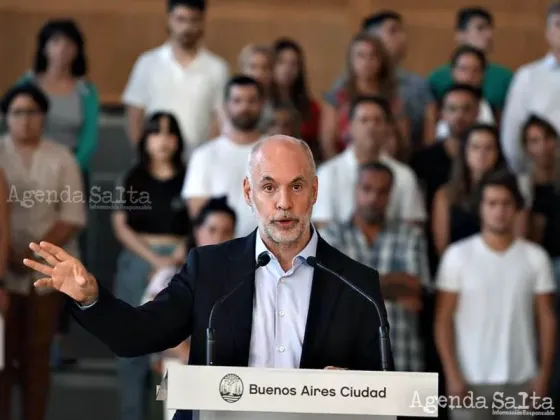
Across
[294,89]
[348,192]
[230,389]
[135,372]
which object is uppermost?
[294,89]

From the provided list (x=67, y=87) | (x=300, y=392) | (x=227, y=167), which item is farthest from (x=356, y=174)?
(x=300, y=392)

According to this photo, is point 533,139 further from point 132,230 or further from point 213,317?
point 213,317

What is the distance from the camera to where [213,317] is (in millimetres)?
2445

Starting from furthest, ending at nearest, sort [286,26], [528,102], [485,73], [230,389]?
[286,26] → [485,73] → [528,102] → [230,389]

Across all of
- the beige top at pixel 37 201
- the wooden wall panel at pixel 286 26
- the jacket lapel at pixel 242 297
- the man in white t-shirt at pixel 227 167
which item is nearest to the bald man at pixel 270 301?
the jacket lapel at pixel 242 297

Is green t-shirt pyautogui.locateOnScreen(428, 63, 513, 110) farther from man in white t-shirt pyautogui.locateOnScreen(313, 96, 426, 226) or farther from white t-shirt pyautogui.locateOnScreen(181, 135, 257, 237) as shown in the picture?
white t-shirt pyautogui.locateOnScreen(181, 135, 257, 237)

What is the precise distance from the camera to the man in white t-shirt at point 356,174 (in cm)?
479

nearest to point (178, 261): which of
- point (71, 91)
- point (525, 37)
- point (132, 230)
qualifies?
point (132, 230)

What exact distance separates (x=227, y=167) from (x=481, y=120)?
4.35 ft

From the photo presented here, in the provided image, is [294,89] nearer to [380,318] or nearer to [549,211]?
[549,211]

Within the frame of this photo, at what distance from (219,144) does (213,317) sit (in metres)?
2.37

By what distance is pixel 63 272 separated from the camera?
227 centimetres

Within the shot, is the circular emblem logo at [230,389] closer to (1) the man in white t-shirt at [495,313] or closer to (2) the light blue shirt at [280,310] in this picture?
(2) the light blue shirt at [280,310]

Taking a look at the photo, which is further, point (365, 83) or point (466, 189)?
point (365, 83)
